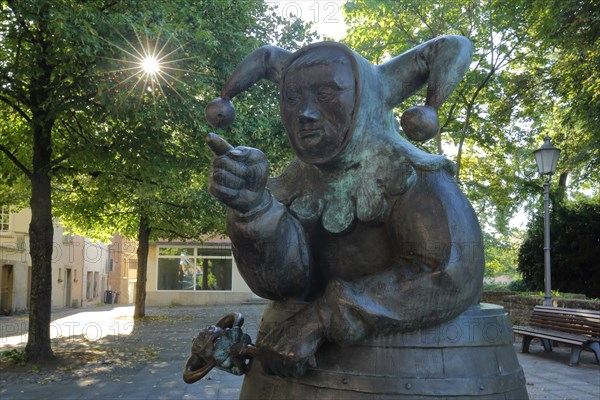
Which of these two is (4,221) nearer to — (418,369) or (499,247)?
(418,369)

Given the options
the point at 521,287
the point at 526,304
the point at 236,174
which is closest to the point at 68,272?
the point at 521,287

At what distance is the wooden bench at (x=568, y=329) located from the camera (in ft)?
31.1

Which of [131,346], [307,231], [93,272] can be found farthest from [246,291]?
[307,231]

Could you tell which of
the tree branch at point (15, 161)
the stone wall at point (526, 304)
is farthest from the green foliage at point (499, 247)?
→ the tree branch at point (15, 161)

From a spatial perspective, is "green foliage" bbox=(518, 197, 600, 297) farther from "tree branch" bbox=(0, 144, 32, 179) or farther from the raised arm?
the raised arm

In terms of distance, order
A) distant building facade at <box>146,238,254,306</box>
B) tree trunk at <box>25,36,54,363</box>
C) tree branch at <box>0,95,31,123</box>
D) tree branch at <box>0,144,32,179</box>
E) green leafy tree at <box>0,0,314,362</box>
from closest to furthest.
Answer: green leafy tree at <box>0,0,314,362</box> < tree branch at <box>0,95,31,123</box> < tree trunk at <box>25,36,54,363</box> < tree branch at <box>0,144,32,179</box> < distant building facade at <box>146,238,254,306</box>

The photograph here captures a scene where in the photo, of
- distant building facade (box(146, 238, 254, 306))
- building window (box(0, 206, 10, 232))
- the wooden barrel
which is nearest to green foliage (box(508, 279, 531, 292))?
distant building facade (box(146, 238, 254, 306))

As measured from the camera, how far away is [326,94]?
1.91 m

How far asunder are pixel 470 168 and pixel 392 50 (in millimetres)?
5318

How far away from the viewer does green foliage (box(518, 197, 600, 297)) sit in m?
16.8

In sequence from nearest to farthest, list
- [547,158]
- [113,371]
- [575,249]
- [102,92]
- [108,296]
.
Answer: [102,92] → [113,371] → [547,158] → [575,249] → [108,296]

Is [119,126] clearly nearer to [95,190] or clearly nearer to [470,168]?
[95,190]

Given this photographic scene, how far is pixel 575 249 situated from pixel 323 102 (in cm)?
1726

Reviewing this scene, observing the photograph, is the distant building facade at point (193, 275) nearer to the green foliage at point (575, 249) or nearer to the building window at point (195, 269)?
the building window at point (195, 269)
